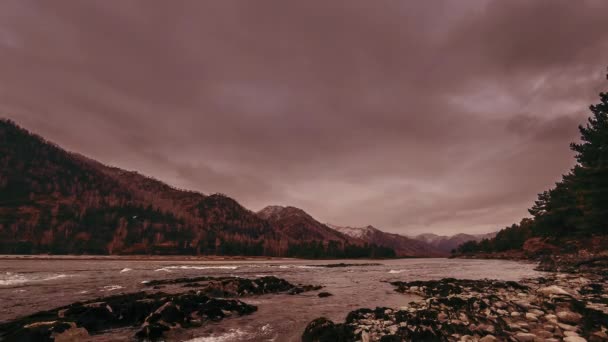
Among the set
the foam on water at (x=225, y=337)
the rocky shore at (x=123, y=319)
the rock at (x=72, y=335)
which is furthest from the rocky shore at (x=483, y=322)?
the rock at (x=72, y=335)

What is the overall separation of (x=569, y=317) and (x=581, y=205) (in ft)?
215

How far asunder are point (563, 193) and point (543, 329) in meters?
92.8

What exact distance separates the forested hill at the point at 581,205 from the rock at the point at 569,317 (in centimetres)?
3482

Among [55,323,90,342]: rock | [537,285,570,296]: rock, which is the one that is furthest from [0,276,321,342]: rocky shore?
[537,285,570,296]: rock

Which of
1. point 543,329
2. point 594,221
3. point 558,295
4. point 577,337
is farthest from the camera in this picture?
point 594,221

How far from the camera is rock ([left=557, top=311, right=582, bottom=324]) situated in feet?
40.7

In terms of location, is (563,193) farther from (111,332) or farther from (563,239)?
(111,332)

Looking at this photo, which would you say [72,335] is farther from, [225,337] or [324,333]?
[324,333]

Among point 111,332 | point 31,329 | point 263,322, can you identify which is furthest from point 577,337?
point 31,329

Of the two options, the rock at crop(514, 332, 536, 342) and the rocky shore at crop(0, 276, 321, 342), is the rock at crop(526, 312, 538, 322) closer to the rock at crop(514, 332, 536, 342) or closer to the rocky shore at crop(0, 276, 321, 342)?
the rock at crop(514, 332, 536, 342)

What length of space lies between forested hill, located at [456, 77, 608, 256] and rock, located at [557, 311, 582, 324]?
34.8 meters

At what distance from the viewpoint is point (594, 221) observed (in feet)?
147

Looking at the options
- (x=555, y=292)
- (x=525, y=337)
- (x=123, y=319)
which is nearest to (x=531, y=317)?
(x=525, y=337)

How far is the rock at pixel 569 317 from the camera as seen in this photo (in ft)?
40.7
